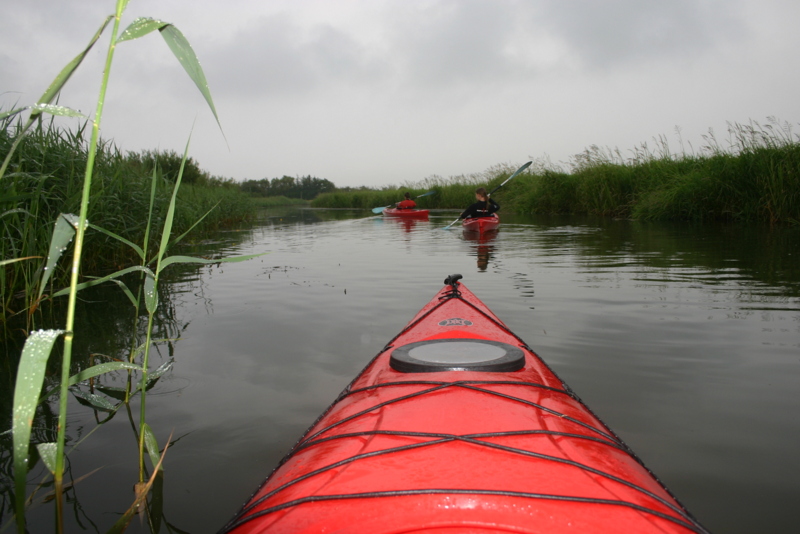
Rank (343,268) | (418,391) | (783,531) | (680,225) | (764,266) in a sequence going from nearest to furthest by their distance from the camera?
(783,531), (418,391), (764,266), (343,268), (680,225)

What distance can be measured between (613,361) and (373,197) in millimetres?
28725

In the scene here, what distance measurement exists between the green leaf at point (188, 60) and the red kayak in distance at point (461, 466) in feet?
2.92

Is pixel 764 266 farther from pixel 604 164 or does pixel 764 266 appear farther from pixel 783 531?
pixel 604 164

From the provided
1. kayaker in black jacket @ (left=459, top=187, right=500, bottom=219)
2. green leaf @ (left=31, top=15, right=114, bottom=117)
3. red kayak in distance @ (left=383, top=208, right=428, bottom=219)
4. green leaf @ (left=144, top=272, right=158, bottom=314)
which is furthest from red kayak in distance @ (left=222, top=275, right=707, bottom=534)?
red kayak in distance @ (left=383, top=208, right=428, bottom=219)

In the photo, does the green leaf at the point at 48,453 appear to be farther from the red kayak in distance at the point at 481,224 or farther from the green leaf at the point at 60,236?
the red kayak in distance at the point at 481,224

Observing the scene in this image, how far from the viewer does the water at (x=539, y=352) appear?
1948 millimetres

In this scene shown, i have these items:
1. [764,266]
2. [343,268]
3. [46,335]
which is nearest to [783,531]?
[46,335]

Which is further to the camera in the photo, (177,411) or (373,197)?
(373,197)

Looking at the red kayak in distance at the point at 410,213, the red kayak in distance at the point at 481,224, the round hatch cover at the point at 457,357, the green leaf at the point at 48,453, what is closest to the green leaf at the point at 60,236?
the green leaf at the point at 48,453

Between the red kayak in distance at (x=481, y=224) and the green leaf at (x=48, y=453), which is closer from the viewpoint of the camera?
the green leaf at (x=48, y=453)

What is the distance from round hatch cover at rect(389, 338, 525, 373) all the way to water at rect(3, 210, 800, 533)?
2.30ft

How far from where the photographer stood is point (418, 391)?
173 centimetres

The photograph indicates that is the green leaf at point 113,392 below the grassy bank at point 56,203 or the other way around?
below

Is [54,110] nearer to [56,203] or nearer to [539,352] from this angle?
[539,352]
